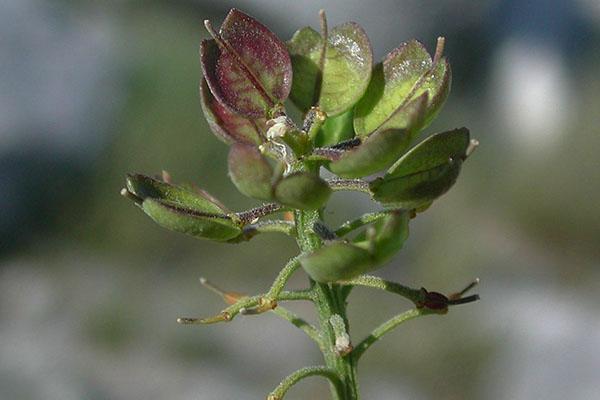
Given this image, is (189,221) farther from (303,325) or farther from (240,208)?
(240,208)

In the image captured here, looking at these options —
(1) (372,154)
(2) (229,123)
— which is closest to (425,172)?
(1) (372,154)

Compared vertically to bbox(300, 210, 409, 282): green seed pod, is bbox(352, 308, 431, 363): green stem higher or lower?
lower

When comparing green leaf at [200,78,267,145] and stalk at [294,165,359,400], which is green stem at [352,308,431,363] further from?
green leaf at [200,78,267,145]

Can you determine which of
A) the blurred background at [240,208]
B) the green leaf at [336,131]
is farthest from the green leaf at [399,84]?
the blurred background at [240,208]

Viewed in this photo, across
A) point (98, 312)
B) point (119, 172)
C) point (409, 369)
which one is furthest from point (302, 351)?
point (119, 172)

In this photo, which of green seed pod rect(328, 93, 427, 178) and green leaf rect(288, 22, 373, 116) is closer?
green seed pod rect(328, 93, 427, 178)

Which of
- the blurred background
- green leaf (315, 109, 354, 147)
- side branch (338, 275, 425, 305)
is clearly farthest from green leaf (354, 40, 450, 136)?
the blurred background

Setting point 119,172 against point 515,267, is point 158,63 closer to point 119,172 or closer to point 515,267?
point 119,172
